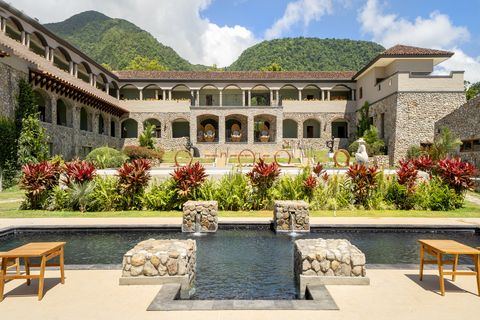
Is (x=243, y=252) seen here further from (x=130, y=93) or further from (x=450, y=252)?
(x=130, y=93)

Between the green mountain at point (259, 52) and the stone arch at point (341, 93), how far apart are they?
70.2ft

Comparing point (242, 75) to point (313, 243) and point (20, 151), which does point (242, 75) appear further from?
point (313, 243)

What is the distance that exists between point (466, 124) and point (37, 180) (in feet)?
70.5

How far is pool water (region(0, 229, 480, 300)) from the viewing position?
13.0ft

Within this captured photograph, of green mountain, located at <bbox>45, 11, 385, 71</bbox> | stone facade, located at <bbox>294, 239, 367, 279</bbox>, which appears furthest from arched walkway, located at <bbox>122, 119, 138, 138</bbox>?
stone facade, located at <bbox>294, 239, 367, 279</bbox>

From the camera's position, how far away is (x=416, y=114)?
791 inches

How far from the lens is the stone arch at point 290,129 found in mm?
32156

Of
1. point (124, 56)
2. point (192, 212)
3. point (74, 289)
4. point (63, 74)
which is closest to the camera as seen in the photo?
point (74, 289)

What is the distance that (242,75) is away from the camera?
99.7 feet

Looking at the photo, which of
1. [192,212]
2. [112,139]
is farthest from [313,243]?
[112,139]

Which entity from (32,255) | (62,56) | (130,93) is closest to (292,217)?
(32,255)

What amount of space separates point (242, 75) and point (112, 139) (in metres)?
14.3

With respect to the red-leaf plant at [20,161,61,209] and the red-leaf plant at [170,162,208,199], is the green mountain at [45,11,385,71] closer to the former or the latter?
the red-leaf plant at [170,162,208,199]

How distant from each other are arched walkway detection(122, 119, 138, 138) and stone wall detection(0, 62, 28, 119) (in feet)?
54.3
